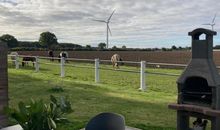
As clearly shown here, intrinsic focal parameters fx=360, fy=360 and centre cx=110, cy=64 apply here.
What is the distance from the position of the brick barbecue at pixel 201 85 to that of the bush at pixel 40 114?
307cm

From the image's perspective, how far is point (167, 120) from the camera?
7.00m

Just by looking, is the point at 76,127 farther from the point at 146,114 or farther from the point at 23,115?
the point at 23,115

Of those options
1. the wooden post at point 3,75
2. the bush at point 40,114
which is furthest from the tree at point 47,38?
the bush at point 40,114

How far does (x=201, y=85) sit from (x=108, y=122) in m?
2.91

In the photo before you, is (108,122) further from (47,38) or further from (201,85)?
(47,38)

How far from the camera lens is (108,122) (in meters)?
2.70

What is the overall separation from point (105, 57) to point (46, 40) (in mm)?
28420

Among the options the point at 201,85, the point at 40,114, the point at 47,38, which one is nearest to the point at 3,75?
the point at 201,85

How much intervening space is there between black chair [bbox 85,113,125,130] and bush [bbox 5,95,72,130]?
0.42 m

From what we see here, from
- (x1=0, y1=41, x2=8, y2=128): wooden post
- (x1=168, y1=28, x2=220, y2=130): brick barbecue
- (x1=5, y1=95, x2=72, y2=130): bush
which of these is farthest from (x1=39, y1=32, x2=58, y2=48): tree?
(x1=5, y1=95, x2=72, y2=130): bush

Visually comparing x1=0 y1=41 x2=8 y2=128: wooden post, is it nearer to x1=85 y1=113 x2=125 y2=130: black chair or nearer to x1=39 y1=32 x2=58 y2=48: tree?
x1=85 y1=113 x2=125 y2=130: black chair

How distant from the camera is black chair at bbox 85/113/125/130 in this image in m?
2.65

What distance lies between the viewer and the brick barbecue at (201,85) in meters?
4.97

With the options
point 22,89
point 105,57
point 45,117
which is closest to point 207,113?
point 45,117
